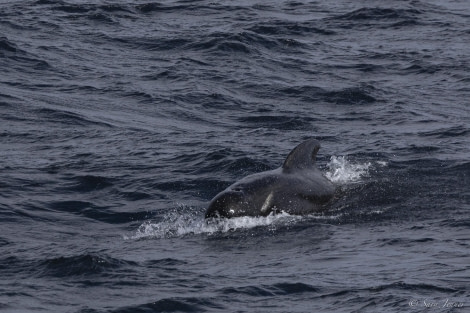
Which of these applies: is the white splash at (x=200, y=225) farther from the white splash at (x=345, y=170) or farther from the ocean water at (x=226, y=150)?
the white splash at (x=345, y=170)

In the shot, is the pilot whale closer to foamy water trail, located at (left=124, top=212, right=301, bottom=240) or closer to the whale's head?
the whale's head

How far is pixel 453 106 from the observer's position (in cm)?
3241

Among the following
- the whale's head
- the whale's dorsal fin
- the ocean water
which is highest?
the whale's dorsal fin

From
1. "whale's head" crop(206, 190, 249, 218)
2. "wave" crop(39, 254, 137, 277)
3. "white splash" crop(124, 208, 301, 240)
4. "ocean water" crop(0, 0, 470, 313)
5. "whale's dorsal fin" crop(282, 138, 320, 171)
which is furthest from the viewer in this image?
"whale's dorsal fin" crop(282, 138, 320, 171)

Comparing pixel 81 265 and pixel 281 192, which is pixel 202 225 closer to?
pixel 281 192

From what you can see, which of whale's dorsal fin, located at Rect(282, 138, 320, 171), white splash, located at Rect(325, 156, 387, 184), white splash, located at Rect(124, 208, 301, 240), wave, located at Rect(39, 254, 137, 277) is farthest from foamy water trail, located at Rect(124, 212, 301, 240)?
white splash, located at Rect(325, 156, 387, 184)

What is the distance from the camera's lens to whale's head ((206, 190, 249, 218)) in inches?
838

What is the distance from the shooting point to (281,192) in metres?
22.1

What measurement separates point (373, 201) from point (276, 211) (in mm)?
2218

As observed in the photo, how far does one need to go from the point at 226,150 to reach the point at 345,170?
3077mm

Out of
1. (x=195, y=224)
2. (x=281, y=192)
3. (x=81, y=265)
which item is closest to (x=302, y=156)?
(x=281, y=192)

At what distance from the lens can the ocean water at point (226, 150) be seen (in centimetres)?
1792

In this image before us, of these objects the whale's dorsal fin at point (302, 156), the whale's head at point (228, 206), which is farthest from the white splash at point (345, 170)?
the whale's head at point (228, 206)

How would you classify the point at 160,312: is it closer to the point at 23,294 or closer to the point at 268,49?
the point at 23,294
